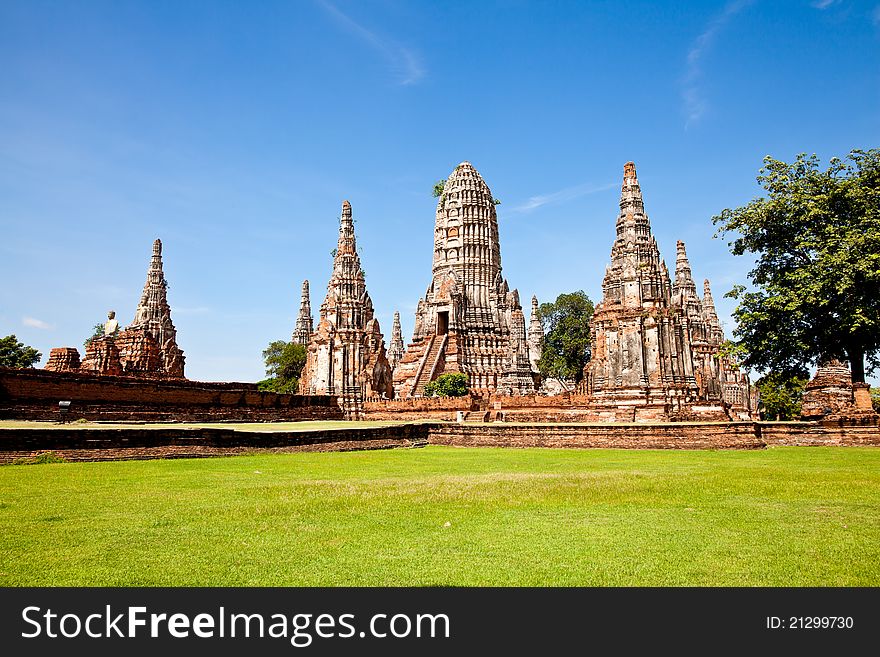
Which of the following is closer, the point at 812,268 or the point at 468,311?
the point at 812,268

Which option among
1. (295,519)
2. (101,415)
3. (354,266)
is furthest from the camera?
(354,266)

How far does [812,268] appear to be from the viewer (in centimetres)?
1925

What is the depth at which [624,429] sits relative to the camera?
1784 centimetres

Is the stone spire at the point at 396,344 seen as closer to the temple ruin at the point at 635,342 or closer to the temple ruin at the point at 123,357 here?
the temple ruin at the point at 123,357

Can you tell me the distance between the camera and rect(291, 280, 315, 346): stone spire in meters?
71.0

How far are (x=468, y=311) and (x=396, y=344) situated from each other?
17.7m

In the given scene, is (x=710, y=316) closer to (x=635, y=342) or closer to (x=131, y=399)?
(x=635, y=342)

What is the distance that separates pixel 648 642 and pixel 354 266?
42.1 meters

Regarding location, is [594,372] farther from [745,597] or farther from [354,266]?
[745,597]

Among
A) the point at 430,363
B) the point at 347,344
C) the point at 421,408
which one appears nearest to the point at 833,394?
the point at 421,408

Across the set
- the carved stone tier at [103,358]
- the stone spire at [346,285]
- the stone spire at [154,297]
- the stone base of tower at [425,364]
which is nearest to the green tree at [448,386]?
the stone base of tower at [425,364]

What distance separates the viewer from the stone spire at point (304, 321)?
71000mm

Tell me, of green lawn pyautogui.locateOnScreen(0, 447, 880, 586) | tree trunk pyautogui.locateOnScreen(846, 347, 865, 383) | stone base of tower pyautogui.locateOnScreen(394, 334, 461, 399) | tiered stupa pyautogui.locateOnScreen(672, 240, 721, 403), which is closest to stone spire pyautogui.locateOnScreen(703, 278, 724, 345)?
tiered stupa pyautogui.locateOnScreen(672, 240, 721, 403)

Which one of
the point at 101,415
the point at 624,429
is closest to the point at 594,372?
the point at 624,429
